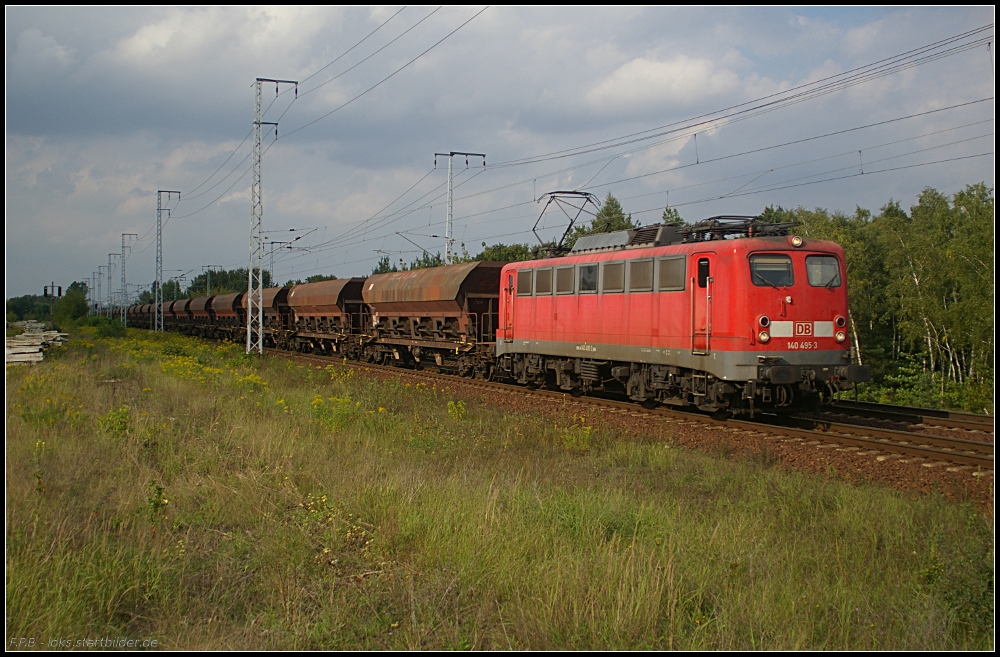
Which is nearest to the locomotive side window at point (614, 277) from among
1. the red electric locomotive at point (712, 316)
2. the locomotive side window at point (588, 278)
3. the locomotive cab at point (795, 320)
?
the red electric locomotive at point (712, 316)

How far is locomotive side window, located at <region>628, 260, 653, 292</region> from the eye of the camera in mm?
15148

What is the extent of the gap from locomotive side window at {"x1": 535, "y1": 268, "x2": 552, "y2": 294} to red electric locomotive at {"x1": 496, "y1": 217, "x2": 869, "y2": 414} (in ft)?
2.61

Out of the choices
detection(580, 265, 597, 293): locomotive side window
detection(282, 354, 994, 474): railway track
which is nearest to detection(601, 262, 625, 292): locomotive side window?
detection(580, 265, 597, 293): locomotive side window

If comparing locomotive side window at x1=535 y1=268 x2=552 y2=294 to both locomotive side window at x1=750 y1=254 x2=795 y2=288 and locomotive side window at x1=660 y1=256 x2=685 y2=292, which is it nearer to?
locomotive side window at x1=660 y1=256 x2=685 y2=292

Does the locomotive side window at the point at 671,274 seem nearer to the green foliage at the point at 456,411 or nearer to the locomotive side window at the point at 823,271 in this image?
the locomotive side window at the point at 823,271

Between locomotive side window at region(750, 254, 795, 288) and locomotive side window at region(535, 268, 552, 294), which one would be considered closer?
locomotive side window at region(750, 254, 795, 288)

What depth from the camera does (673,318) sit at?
14508 mm

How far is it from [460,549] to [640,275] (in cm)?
1025

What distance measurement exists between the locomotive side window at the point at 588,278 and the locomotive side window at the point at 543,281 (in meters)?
1.42

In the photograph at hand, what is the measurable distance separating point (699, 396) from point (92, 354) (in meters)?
24.2

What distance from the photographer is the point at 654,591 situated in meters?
5.26

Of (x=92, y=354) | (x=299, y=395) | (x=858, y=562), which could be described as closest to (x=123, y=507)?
(x=858, y=562)

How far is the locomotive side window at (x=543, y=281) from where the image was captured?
18594 millimetres

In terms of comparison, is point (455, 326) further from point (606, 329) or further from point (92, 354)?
point (92, 354)
